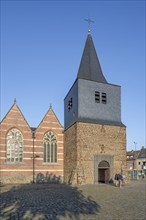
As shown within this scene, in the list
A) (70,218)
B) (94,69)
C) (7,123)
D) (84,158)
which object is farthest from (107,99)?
(70,218)

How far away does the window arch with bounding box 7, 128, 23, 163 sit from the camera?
88.3 feet

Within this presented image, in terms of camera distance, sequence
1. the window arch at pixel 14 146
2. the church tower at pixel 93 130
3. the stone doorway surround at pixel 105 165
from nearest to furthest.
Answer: the church tower at pixel 93 130, the stone doorway surround at pixel 105 165, the window arch at pixel 14 146

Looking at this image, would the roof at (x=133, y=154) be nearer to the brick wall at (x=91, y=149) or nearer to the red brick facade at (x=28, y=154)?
the red brick facade at (x=28, y=154)

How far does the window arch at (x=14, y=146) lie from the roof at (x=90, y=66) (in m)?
9.45

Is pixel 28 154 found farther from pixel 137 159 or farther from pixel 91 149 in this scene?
pixel 137 159

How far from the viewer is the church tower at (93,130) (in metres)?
23.7

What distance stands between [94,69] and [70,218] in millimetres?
20858

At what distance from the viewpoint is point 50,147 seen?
28.8m

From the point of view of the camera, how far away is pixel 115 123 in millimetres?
25969

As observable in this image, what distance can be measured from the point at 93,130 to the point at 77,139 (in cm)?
202

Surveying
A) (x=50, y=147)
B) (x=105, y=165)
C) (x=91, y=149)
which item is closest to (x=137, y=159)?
(x=50, y=147)

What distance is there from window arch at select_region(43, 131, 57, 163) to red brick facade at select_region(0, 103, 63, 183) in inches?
Answer: 10.0

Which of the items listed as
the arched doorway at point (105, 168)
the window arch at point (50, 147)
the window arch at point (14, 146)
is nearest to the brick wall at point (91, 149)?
the arched doorway at point (105, 168)

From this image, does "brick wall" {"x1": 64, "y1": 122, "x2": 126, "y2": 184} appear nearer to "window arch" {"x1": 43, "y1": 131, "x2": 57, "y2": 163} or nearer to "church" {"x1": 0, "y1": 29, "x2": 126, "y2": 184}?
"church" {"x1": 0, "y1": 29, "x2": 126, "y2": 184}
